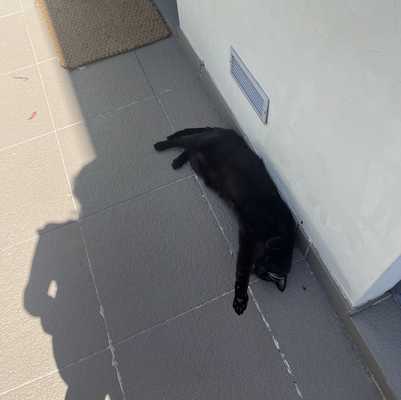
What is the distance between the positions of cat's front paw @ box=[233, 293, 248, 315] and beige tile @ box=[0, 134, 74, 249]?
2.97 feet

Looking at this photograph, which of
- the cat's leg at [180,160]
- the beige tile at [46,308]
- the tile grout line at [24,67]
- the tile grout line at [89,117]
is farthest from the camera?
the tile grout line at [24,67]

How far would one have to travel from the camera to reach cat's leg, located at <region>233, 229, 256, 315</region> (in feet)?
5.13

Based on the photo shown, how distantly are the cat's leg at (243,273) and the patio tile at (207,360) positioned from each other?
0.06 m

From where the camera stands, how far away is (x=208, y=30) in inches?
78.7

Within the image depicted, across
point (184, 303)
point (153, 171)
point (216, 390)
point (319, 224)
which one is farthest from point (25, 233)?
point (319, 224)

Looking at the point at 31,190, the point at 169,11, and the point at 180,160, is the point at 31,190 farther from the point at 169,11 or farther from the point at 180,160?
the point at 169,11

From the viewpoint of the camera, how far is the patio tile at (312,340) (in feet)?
4.73

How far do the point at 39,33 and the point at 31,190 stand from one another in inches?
→ 50.8

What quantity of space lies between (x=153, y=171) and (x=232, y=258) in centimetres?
63

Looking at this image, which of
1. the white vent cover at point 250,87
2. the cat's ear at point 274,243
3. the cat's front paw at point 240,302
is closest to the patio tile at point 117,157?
the white vent cover at point 250,87

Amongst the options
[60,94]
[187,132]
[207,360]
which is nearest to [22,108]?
[60,94]

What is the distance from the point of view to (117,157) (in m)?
2.09

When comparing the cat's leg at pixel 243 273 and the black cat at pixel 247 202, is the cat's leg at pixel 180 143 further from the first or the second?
the cat's leg at pixel 243 273

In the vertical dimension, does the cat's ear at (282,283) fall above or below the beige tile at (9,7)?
below
